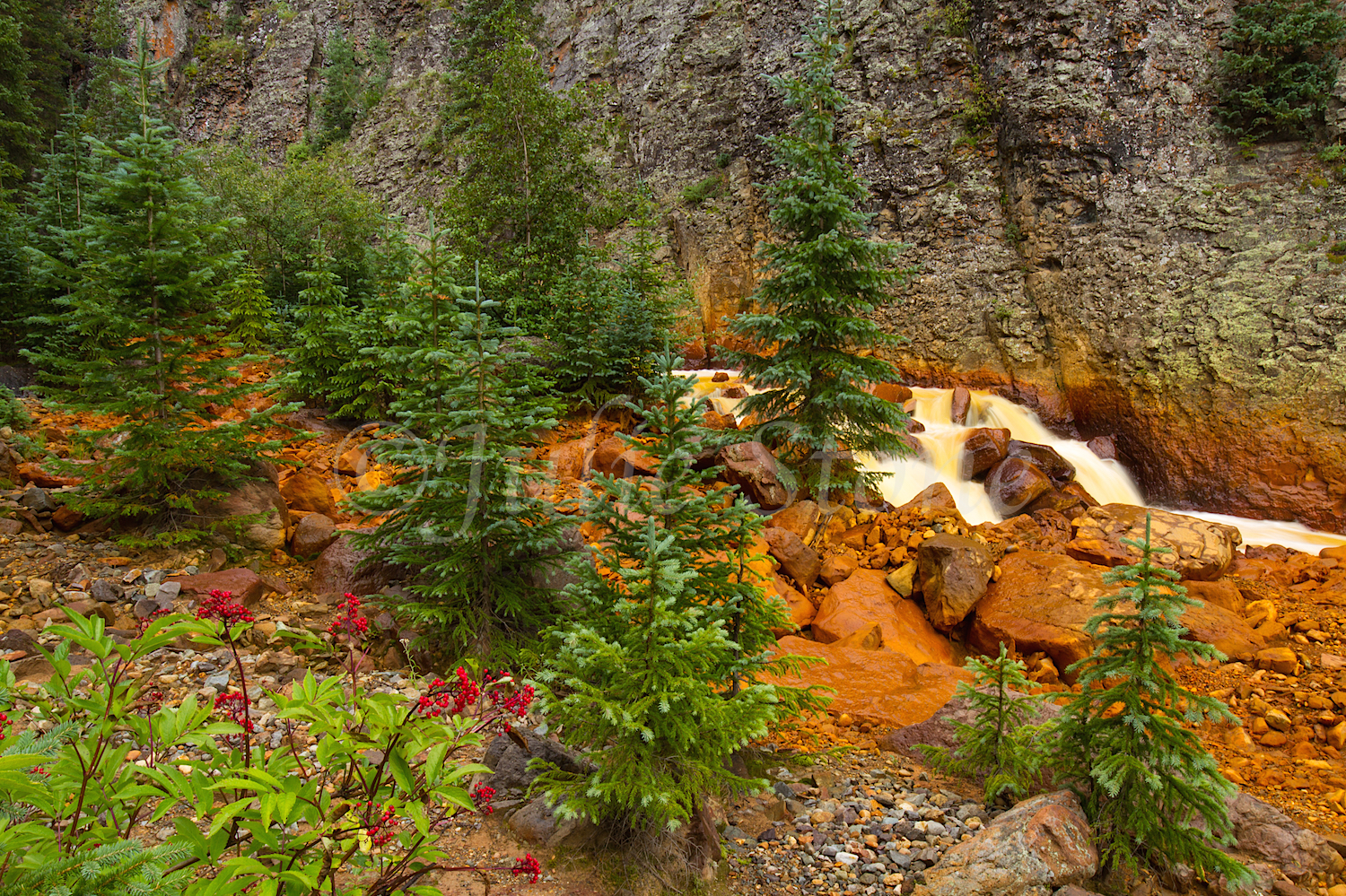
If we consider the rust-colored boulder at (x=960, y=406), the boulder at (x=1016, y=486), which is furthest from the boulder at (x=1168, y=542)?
the rust-colored boulder at (x=960, y=406)

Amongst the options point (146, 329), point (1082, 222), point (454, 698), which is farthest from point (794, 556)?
point (1082, 222)

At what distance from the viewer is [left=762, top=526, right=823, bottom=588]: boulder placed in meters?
9.05

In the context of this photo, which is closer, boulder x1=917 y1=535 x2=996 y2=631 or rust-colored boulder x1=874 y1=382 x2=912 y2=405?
boulder x1=917 y1=535 x2=996 y2=631

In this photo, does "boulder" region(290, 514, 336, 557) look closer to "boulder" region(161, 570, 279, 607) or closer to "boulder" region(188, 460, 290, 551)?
"boulder" region(188, 460, 290, 551)

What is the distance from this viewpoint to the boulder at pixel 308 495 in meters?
8.49

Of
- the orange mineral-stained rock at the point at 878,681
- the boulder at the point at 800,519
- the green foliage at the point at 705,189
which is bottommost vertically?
the orange mineral-stained rock at the point at 878,681

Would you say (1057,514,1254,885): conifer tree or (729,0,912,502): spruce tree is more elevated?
(729,0,912,502): spruce tree

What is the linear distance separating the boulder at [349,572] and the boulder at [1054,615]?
726 centimetres

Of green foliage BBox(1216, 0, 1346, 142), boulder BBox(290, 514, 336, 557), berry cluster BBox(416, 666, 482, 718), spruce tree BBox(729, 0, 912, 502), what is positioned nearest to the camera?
berry cluster BBox(416, 666, 482, 718)

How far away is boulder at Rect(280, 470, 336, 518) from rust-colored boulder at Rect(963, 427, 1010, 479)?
11062mm

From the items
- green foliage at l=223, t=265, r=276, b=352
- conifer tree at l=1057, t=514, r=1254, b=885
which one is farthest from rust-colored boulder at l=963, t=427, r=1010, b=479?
green foliage at l=223, t=265, r=276, b=352

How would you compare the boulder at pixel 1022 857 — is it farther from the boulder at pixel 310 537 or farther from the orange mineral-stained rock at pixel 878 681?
the boulder at pixel 310 537

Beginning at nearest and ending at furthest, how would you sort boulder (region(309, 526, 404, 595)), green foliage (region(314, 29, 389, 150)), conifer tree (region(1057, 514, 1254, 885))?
conifer tree (region(1057, 514, 1254, 885)) → boulder (region(309, 526, 404, 595)) → green foliage (region(314, 29, 389, 150))

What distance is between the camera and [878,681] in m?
6.88
